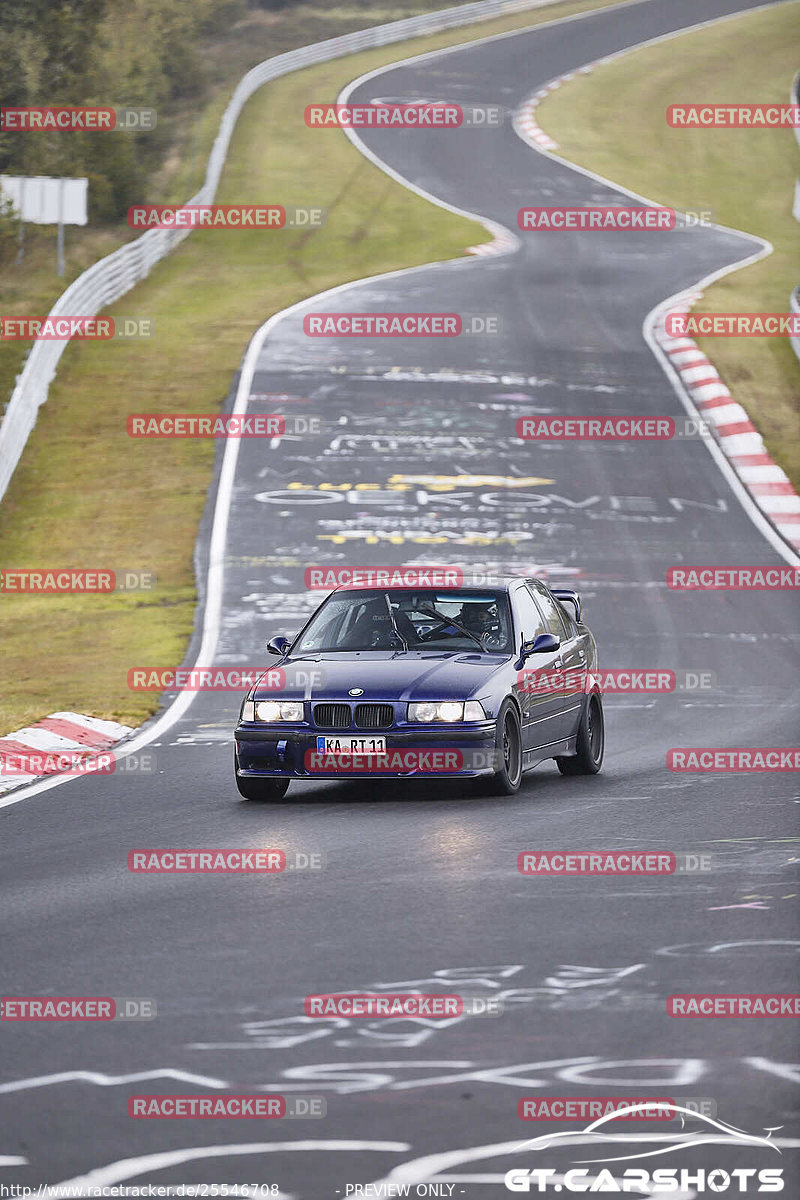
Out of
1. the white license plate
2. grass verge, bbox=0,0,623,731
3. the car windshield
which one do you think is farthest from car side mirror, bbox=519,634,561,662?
grass verge, bbox=0,0,623,731

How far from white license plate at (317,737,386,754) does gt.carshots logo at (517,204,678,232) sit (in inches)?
1483

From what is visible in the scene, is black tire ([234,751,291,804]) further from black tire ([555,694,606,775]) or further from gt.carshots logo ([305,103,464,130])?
gt.carshots logo ([305,103,464,130])

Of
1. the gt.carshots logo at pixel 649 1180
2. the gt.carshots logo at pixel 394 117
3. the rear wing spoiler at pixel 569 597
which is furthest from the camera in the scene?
the gt.carshots logo at pixel 394 117

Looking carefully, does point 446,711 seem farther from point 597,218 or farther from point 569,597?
point 597,218

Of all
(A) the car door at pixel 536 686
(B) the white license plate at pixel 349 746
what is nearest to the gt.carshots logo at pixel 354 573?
(A) the car door at pixel 536 686

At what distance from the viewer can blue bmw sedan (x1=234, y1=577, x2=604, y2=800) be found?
10961mm

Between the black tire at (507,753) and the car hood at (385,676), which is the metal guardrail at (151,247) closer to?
the car hood at (385,676)

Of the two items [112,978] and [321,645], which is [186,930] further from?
[321,645]

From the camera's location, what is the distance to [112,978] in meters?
6.62

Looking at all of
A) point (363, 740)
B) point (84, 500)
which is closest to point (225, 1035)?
point (363, 740)

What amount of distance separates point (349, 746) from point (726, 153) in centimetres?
5234

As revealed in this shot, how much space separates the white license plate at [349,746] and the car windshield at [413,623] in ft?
3.37

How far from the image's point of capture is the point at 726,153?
59.6 meters

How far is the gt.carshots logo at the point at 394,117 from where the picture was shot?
60.4 meters
